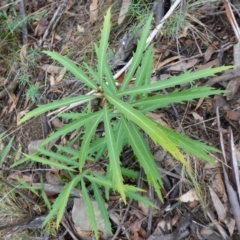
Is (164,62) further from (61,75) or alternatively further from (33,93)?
(33,93)

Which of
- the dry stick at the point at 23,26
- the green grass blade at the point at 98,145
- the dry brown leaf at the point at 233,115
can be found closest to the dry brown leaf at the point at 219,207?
the dry brown leaf at the point at 233,115

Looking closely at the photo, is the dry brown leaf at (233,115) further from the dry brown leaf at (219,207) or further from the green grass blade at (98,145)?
the green grass blade at (98,145)

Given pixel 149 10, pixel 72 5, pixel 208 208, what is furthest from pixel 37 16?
pixel 208 208

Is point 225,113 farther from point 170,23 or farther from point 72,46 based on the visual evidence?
point 72,46

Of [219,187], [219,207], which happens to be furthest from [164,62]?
[219,207]

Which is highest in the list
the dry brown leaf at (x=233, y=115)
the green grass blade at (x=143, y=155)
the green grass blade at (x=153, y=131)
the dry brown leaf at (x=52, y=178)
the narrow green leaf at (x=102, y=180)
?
the green grass blade at (x=153, y=131)

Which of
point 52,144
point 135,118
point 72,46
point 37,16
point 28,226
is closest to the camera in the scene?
point 135,118

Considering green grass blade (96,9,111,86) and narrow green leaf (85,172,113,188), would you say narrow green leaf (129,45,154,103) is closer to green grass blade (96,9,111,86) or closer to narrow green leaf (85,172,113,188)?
green grass blade (96,9,111,86)

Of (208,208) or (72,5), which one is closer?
(208,208)
